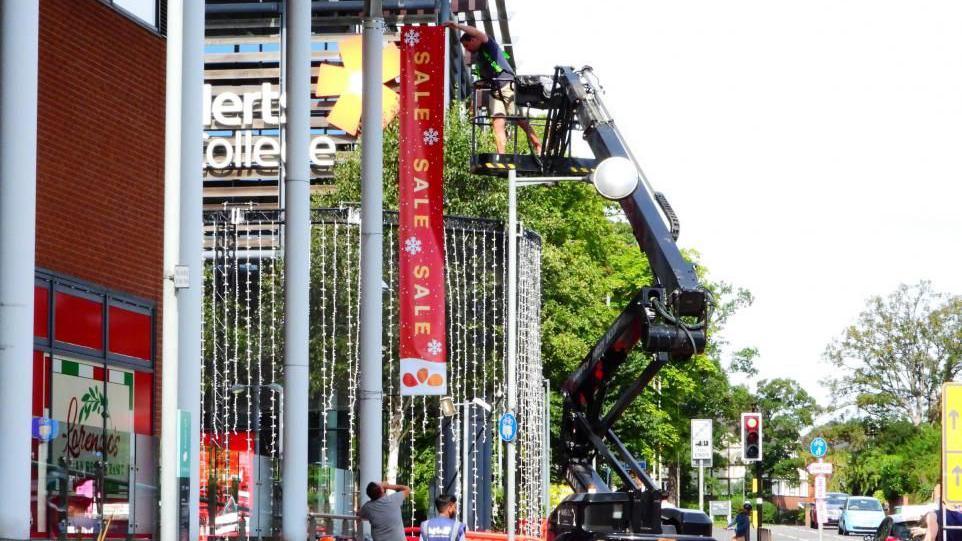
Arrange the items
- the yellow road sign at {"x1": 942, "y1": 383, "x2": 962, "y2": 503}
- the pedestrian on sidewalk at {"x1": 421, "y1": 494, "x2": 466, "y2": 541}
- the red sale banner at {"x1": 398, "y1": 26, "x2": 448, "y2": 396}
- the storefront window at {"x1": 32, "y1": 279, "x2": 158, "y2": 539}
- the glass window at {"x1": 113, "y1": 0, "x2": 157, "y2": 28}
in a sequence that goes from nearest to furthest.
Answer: the yellow road sign at {"x1": 942, "y1": 383, "x2": 962, "y2": 503}, the pedestrian on sidewalk at {"x1": 421, "y1": 494, "x2": 466, "y2": 541}, the storefront window at {"x1": 32, "y1": 279, "x2": 158, "y2": 539}, the red sale banner at {"x1": 398, "y1": 26, "x2": 448, "y2": 396}, the glass window at {"x1": 113, "y1": 0, "x2": 157, "y2": 28}

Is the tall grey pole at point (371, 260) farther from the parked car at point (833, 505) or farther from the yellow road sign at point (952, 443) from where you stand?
the parked car at point (833, 505)

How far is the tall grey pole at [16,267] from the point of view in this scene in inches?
464

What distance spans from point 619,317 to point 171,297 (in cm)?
804

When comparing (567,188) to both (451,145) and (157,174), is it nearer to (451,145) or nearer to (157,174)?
(451,145)

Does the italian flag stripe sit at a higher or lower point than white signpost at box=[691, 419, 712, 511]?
higher

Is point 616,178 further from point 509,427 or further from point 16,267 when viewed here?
point 509,427

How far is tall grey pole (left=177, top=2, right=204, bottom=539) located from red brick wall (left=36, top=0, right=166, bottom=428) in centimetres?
344

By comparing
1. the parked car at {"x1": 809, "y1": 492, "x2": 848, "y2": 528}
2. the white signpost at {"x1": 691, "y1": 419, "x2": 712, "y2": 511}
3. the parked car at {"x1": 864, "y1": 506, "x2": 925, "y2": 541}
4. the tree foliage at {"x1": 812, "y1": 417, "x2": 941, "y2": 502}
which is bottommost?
the parked car at {"x1": 809, "y1": 492, "x2": 848, "y2": 528}

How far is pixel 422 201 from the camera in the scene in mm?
19734

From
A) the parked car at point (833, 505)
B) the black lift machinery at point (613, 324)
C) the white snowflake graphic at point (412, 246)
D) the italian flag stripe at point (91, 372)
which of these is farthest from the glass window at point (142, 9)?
the parked car at point (833, 505)

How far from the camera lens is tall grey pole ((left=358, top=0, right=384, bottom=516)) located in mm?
18141

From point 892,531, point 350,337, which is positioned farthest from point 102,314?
point 350,337

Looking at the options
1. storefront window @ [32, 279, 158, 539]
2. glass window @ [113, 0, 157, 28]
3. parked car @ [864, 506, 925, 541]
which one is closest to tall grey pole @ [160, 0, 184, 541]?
storefront window @ [32, 279, 158, 539]

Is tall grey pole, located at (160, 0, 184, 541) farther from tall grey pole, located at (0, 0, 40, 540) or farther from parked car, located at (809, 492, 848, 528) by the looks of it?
parked car, located at (809, 492, 848, 528)
